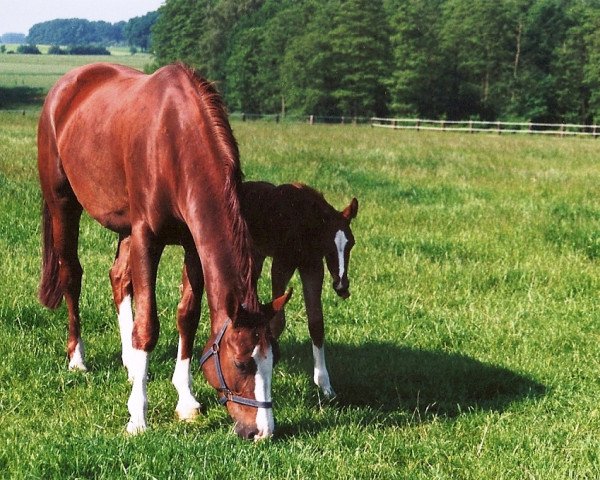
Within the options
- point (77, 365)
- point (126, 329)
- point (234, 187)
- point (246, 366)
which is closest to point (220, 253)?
point (234, 187)

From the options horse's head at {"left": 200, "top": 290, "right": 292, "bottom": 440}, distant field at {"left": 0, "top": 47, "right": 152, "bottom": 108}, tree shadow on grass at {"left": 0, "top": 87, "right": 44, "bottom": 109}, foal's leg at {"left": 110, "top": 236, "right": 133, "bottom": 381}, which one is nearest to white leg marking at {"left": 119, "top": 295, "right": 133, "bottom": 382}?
foal's leg at {"left": 110, "top": 236, "right": 133, "bottom": 381}

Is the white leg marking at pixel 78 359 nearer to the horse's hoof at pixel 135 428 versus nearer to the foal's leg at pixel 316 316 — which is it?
the horse's hoof at pixel 135 428

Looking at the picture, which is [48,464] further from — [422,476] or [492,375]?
[492,375]

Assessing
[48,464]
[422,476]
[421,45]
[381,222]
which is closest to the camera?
[48,464]

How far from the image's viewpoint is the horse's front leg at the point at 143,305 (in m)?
4.33

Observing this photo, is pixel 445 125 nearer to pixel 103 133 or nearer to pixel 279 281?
pixel 279 281

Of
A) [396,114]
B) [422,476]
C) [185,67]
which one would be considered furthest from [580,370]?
[396,114]

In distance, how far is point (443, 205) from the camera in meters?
11.7

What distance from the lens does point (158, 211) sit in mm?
4262

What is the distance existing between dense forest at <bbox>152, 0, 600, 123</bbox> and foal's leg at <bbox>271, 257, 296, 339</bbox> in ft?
190

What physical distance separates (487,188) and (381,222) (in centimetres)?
385

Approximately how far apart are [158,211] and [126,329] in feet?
4.55

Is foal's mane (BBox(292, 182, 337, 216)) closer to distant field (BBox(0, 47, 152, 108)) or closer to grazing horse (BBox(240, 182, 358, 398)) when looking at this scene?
grazing horse (BBox(240, 182, 358, 398))

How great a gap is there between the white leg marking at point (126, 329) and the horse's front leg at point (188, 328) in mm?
473
